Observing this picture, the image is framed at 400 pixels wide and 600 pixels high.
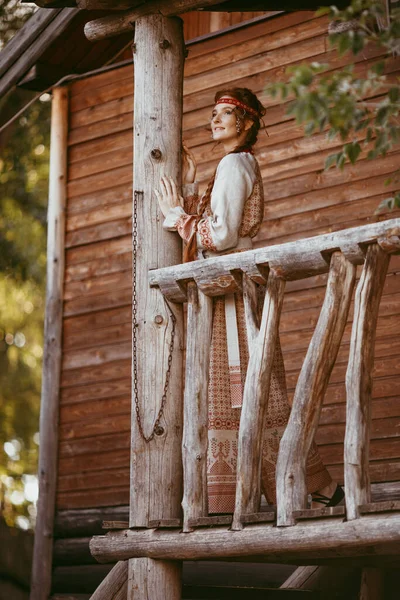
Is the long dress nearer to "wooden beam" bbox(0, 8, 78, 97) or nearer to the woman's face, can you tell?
the woman's face

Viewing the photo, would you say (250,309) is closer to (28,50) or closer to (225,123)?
(225,123)

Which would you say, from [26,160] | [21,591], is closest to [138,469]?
[21,591]

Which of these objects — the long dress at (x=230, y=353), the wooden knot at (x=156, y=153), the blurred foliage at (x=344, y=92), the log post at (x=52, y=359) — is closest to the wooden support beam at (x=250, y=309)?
the long dress at (x=230, y=353)

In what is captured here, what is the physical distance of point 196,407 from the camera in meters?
5.44

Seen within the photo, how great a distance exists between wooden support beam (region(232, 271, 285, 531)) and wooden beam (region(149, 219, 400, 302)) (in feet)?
0.31

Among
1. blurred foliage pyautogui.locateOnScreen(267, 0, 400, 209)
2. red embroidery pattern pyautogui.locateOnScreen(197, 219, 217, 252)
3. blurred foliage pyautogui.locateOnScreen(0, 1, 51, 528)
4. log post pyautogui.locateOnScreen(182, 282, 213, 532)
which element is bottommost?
log post pyautogui.locateOnScreen(182, 282, 213, 532)

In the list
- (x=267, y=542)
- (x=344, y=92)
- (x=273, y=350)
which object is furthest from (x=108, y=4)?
(x=267, y=542)

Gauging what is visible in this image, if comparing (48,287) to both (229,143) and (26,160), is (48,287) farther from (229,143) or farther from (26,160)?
(26,160)

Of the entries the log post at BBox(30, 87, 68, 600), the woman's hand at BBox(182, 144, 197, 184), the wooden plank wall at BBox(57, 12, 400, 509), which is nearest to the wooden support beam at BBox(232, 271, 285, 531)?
A: the woman's hand at BBox(182, 144, 197, 184)

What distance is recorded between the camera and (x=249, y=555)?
5.09 m

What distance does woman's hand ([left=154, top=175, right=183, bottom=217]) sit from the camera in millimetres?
5805

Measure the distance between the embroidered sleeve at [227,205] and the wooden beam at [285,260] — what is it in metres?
0.18

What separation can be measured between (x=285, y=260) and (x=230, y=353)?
0.63 m

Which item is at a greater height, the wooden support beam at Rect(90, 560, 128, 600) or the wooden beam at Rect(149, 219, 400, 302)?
the wooden beam at Rect(149, 219, 400, 302)
